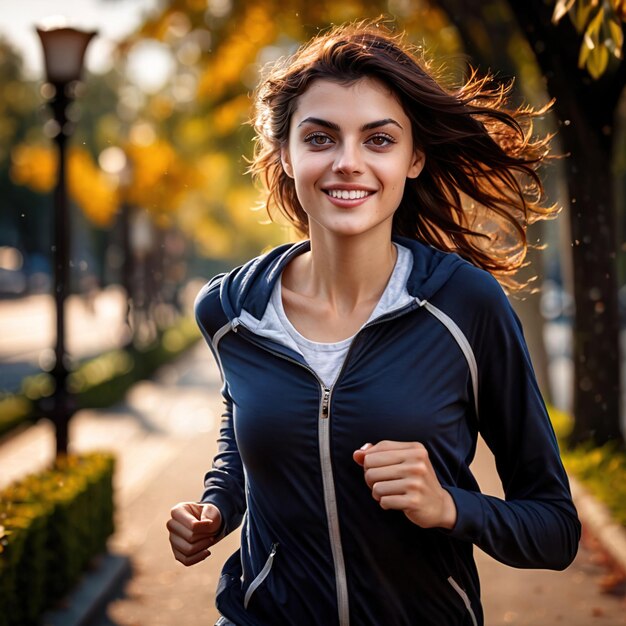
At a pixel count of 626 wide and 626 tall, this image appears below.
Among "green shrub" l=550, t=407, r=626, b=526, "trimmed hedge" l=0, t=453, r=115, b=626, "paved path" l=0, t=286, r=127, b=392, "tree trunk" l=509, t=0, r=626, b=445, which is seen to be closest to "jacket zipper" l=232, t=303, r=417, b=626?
"trimmed hedge" l=0, t=453, r=115, b=626

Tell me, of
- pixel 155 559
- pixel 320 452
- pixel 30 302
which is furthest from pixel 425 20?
pixel 30 302

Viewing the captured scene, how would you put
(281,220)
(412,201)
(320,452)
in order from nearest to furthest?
(320,452) < (412,201) < (281,220)

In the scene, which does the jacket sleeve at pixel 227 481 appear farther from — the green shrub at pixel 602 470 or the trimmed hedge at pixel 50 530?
the green shrub at pixel 602 470

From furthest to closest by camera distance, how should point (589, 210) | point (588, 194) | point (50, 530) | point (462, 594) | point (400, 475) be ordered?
point (588, 194)
point (589, 210)
point (50, 530)
point (462, 594)
point (400, 475)

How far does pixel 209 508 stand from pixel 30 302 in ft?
181

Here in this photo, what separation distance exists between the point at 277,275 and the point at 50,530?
12.7ft

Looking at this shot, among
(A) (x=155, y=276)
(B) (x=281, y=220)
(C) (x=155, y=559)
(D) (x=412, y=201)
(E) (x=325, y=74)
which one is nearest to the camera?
(E) (x=325, y=74)

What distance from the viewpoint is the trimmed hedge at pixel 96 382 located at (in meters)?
13.8

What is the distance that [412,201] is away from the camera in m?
2.71

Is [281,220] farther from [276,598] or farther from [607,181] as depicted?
[607,181]

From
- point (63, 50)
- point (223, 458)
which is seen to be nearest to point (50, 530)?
point (223, 458)

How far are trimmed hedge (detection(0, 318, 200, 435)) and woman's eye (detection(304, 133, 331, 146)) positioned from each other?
7.01m

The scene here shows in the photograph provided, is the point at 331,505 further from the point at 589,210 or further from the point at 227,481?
the point at 589,210

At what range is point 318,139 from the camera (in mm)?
2361
